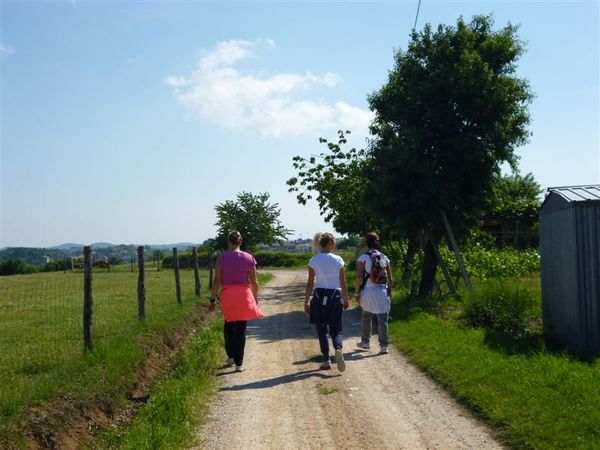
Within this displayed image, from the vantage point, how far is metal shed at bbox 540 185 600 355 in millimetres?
9742

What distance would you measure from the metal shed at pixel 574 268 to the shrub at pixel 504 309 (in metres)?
0.52

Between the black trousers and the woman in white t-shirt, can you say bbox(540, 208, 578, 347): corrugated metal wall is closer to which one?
the woman in white t-shirt

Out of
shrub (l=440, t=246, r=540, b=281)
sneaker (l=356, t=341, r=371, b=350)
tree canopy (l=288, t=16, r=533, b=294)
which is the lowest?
sneaker (l=356, t=341, r=371, b=350)

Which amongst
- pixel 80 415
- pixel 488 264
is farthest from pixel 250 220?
pixel 80 415

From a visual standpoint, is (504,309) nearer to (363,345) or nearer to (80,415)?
(363,345)

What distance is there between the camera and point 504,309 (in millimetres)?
12000

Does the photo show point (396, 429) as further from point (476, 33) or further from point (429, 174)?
point (476, 33)

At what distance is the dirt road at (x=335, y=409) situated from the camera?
5.89m

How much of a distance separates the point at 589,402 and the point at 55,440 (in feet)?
18.3

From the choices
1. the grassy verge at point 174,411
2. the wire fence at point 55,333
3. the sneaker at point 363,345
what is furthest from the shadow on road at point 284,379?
the wire fence at point 55,333

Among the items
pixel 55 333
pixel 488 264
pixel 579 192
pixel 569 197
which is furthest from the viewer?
pixel 488 264

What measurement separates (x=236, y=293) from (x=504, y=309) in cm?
581

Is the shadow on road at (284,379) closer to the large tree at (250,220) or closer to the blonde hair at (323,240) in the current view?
the blonde hair at (323,240)

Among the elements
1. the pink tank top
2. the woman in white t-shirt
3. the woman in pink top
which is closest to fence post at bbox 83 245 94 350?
the woman in pink top
